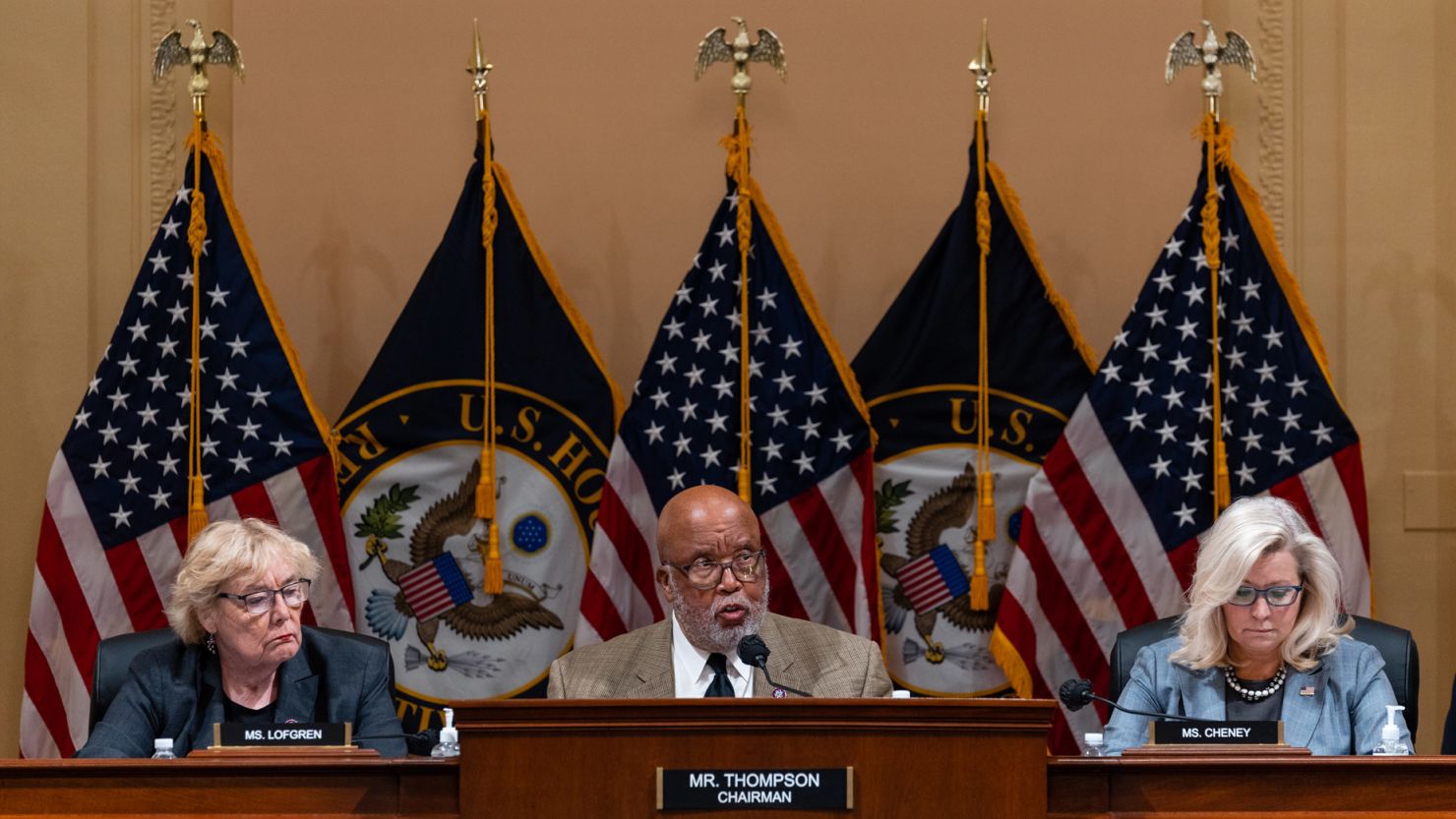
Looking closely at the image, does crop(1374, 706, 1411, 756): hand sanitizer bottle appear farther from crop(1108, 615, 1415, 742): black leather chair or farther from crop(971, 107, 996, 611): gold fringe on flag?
crop(971, 107, 996, 611): gold fringe on flag

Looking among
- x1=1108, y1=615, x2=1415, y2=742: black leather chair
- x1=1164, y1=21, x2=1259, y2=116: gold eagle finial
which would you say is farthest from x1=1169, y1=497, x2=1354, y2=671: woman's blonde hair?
x1=1164, y1=21, x2=1259, y2=116: gold eagle finial

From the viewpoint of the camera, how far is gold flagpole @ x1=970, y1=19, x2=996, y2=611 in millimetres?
5227

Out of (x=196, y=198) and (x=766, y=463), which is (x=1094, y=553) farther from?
(x=196, y=198)

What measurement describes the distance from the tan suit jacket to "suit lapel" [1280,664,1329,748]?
0.84 m

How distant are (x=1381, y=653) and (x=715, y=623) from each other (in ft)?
4.71

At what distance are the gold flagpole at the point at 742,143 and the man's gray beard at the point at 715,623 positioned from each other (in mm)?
1112

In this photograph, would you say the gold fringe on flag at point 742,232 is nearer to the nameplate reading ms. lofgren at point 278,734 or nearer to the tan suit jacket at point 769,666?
the tan suit jacket at point 769,666

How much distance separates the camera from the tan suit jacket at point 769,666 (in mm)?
4102

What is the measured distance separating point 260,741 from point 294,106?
9.90 ft

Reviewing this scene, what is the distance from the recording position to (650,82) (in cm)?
566

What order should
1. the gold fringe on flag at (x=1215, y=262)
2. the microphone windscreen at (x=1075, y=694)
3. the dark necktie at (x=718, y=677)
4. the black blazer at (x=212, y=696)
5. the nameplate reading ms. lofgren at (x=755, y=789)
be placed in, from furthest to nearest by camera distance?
the gold fringe on flag at (x=1215, y=262)
the dark necktie at (x=718, y=677)
the black blazer at (x=212, y=696)
the microphone windscreen at (x=1075, y=694)
the nameplate reading ms. lofgren at (x=755, y=789)

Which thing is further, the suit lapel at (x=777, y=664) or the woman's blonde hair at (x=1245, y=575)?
the suit lapel at (x=777, y=664)

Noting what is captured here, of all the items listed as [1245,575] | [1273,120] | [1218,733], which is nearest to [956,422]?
[1273,120]

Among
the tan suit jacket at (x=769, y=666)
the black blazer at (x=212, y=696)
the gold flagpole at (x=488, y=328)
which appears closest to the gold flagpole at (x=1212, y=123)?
the tan suit jacket at (x=769, y=666)
